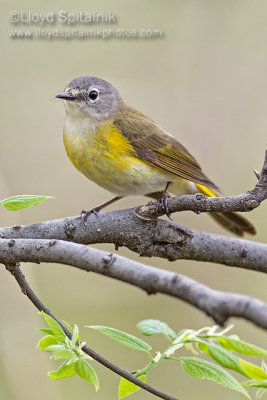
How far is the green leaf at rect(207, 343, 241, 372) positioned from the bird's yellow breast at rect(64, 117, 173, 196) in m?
1.91

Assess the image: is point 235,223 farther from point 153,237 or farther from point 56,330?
point 56,330

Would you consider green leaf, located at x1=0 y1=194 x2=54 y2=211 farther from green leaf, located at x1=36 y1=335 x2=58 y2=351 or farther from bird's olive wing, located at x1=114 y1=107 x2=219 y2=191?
bird's olive wing, located at x1=114 y1=107 x2=219 y2=191

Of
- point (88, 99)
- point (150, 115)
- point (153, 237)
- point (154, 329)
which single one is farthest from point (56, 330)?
point (150, 115)

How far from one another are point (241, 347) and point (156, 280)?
0.49 m

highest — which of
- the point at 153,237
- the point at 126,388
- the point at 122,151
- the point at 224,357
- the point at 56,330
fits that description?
the point at 122,151

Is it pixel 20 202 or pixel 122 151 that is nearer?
pixel 20 202

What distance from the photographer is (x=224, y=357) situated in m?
1.55

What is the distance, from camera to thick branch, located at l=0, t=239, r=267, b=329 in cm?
96

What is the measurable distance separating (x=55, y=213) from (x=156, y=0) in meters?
2.74

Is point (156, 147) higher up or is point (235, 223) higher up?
point (156, 147)

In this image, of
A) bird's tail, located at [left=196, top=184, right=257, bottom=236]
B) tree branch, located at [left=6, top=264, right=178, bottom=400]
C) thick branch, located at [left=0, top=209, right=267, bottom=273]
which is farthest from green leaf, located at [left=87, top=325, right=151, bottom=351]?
bird's tail, located at [left=196, top=184, right=257, bottom=236]

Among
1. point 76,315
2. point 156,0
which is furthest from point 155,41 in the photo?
point 76,315

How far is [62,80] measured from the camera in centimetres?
621

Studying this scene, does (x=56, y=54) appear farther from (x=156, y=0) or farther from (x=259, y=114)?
(x=259, y=114)
